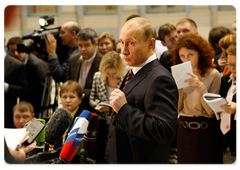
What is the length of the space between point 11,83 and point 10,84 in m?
0.02

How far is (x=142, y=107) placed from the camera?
65.4 inches

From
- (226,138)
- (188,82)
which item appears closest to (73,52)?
(188,82)

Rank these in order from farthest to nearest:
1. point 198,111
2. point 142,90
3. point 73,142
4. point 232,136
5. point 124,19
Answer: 1. point 124,19
2. point 198,111
3. point 232,136
4. point 142,90
5. point 73,142

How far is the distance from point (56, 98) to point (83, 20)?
2.48 m

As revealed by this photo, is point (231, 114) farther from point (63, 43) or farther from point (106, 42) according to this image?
point (63, 43)

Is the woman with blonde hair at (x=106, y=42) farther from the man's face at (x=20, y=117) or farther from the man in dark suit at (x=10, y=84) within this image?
the man's face at (x=20, y=117)

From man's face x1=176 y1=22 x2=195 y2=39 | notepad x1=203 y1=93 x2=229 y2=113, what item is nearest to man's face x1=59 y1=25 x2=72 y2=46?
man's face x1=176 y1=22 x2=195 y2=39

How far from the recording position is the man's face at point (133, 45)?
1717mm

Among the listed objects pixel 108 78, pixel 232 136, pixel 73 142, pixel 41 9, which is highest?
pixel 41 9

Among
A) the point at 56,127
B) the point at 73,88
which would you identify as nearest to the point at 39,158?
the point at 56,127

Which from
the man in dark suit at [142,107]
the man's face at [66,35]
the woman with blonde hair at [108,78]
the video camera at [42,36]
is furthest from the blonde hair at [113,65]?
the man in dark suit at [142,107]

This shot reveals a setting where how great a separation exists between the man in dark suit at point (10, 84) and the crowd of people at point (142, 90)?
0.01m

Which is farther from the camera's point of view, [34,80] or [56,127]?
[34,80]

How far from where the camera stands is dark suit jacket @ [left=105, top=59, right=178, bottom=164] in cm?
158
